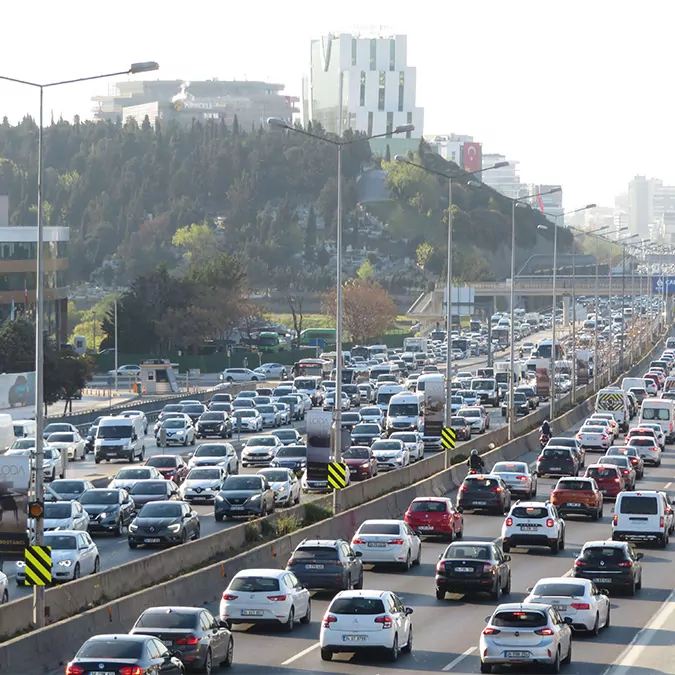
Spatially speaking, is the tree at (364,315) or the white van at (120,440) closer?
the white van at (120,440)

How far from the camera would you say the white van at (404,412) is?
239ft

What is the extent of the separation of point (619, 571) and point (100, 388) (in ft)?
287

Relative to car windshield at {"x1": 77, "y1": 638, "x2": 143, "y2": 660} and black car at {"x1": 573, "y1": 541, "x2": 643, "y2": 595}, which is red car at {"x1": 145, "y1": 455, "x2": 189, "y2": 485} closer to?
black car at {"x1": 573, "y1": 541, "x2": 643, "y2": 595}

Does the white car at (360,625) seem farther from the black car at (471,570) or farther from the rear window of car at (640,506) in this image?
the rear window of car at (640,506)

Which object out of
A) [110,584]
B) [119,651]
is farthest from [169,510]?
[119,651]

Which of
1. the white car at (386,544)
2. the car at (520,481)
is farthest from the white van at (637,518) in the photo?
the car at (520,481)

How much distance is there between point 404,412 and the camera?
74875 mm

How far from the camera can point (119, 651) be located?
Answer: 68.8 ft

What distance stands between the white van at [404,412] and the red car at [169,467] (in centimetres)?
2053

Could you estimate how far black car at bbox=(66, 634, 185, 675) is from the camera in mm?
20594

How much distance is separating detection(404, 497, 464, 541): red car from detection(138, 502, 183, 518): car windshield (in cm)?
621

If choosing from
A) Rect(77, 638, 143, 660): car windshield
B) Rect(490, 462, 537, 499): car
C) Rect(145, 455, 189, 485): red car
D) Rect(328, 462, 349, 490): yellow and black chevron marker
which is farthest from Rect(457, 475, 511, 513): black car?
Rect(77, 638, 143, 660): car windshield

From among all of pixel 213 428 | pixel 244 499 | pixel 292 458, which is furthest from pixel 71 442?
pixel 244 499

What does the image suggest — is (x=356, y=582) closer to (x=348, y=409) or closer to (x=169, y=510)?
(x=169, y=510)
